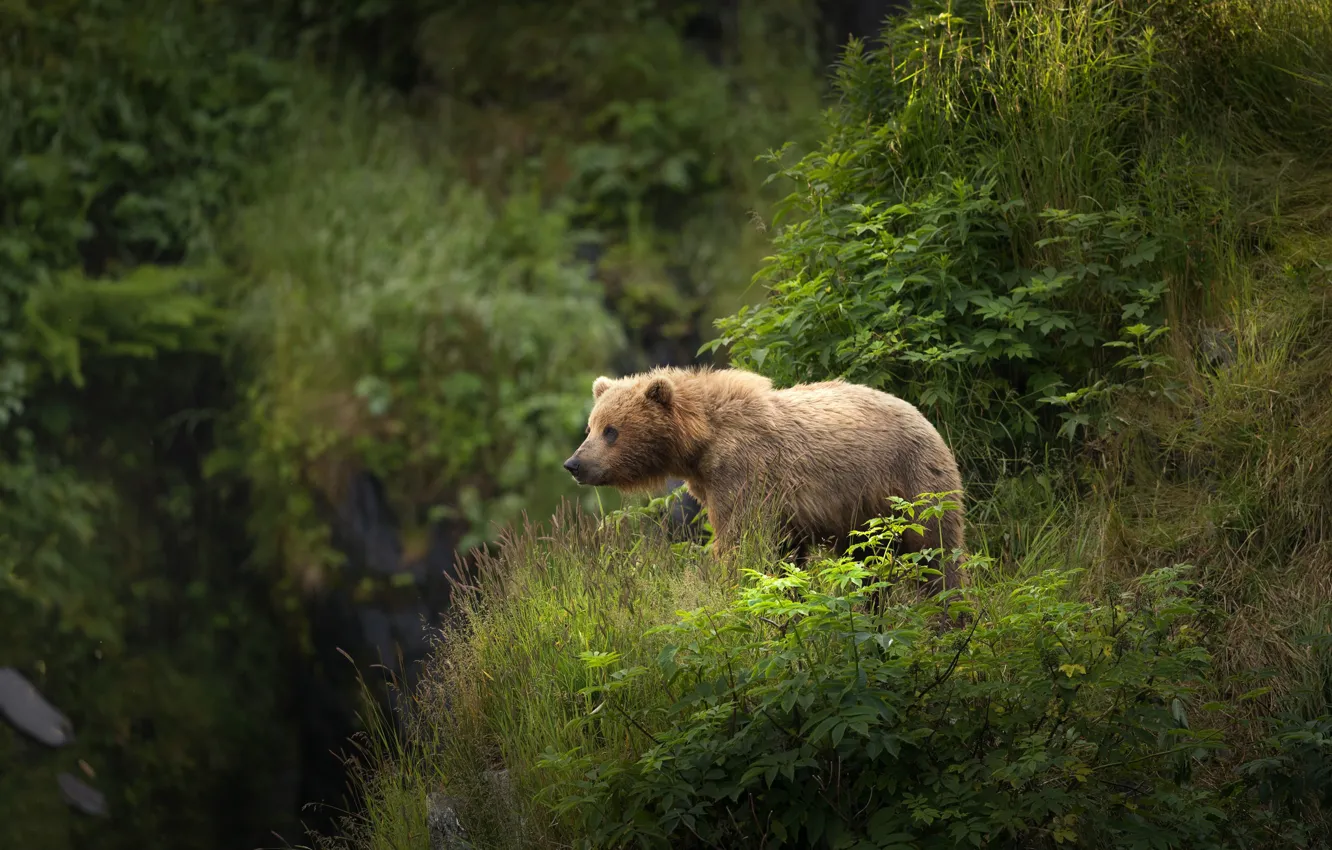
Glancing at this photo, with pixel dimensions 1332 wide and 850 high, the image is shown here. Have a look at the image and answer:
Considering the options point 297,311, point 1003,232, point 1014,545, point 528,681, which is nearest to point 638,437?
point 528,681

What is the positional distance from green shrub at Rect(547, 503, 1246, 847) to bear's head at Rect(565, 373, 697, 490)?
1.13 metres

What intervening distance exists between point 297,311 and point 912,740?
28.3 feet

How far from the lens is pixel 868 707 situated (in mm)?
3229

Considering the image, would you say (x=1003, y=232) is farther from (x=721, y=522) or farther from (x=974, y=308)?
(x=721, y=522)

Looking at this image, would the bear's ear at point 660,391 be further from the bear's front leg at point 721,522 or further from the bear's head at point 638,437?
the bear's front leg at point 721,522

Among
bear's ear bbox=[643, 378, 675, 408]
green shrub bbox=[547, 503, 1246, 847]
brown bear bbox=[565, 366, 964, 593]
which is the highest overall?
bear's ear bbox=[643, 378, 675, 408]

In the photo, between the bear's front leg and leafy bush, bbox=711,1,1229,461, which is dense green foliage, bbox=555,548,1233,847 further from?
leafy bush, bbox=711,1,1229,461

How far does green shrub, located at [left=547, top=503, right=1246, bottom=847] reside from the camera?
10.8ft

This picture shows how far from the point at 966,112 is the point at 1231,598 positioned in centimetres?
252

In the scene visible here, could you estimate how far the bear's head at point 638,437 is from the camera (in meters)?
4.70

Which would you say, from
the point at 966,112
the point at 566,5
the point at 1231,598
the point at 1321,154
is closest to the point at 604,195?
the point at 566,5

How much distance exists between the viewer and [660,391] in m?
4.74

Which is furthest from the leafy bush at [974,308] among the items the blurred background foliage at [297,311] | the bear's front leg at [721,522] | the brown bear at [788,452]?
the blurred background foliage at [297,311]

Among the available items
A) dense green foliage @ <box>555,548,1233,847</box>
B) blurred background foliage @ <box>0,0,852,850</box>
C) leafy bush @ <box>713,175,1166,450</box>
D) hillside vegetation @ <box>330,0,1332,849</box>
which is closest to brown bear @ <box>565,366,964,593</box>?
hillside vegetation @ <box>330,0,1332,849</box>
